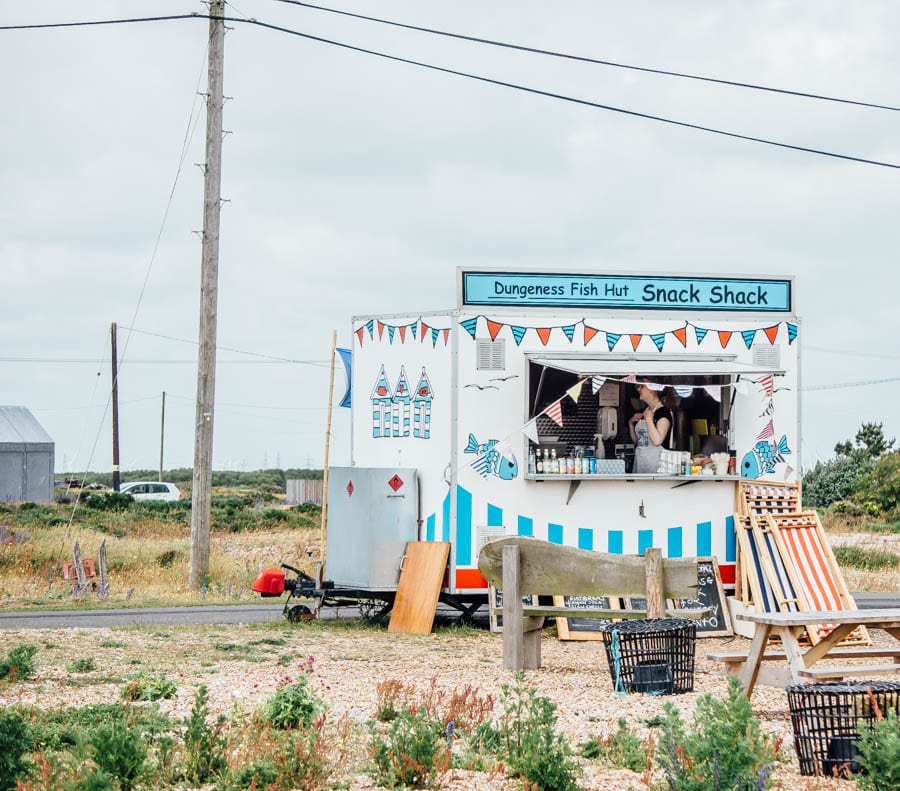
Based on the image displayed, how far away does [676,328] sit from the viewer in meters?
14.4

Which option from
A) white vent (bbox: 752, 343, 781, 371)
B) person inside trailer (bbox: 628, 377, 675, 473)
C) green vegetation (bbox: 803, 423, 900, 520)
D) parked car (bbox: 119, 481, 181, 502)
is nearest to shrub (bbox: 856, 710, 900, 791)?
person inside trailer (bbox: 628, 377, 675, 473)

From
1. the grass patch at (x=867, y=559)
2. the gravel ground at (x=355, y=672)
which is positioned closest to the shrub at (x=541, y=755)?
the gravel ground at (x=355, y=672)

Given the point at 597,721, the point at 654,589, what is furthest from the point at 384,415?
the point at 597,721

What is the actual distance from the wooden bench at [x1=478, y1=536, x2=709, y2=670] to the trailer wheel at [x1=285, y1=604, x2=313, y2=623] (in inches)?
208

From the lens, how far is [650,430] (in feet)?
48.0

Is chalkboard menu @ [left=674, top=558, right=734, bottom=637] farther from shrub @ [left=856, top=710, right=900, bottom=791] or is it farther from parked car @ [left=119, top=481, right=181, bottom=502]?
parked car @ [left=119, top=481, right=181, bottom=502]

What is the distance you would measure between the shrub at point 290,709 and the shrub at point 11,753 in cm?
169

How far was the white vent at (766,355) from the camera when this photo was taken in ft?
47.9

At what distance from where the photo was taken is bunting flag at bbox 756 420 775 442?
574 inches

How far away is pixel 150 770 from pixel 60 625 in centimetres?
999

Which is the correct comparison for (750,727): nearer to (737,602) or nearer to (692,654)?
(692,654)

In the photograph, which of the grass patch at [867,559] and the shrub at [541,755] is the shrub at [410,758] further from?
the grass patch at [867,559]

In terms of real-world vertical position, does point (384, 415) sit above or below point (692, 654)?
above

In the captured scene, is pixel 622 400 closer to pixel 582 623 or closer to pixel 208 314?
pixel 582 623
